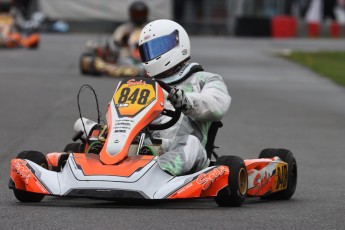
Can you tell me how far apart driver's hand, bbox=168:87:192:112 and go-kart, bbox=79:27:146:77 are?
14.3 meters

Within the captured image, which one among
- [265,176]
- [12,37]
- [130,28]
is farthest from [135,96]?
[12,37]

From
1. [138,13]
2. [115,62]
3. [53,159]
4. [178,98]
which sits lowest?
[115,62]

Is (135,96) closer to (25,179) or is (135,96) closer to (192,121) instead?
(192,121)

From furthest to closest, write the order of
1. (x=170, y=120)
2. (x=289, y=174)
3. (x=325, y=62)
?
(x=325, y=62) < (x=289, y=174) < (x=170, y=120)

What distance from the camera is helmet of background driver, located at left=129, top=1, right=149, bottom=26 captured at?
21.8 metres

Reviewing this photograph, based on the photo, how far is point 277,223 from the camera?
6273 mm

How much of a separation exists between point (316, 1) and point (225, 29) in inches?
141

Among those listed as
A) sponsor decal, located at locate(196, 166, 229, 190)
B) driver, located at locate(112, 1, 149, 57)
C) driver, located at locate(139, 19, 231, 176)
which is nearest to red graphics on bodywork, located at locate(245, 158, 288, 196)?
driver, located at locate(139, 19, 231, 176)

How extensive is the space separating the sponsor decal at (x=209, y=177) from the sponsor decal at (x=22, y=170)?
0.99 meters

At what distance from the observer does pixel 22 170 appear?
7004 millimetres

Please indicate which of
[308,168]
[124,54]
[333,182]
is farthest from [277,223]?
[124,54]

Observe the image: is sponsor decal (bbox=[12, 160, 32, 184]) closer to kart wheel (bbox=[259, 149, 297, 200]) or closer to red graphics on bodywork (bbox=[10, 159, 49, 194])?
red graphics on bodywork (bbox=[10, 159, 49, 194])

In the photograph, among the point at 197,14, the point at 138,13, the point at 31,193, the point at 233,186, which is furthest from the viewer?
the point at 197,14

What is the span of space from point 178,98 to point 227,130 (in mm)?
6529
